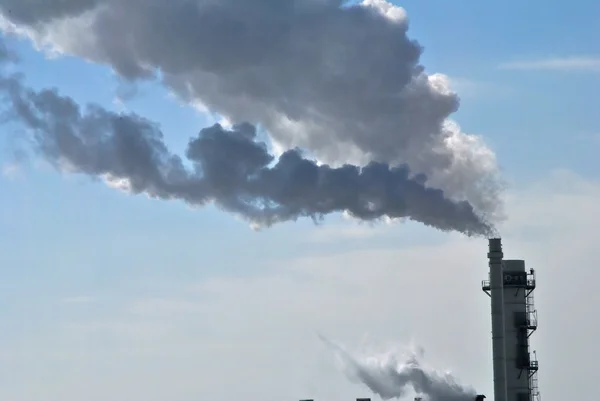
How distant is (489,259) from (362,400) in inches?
880

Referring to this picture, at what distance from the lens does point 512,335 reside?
113562mm

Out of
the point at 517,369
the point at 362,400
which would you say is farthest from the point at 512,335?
the point at 362,400

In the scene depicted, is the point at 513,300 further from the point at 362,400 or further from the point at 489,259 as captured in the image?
the point at 362,400

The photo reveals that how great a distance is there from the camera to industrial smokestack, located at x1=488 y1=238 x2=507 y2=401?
4338 inches

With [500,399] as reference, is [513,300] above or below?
above

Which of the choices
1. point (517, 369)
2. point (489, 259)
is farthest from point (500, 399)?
point (489, 259)

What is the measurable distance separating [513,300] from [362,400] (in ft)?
67.0

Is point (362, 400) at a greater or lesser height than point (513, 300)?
lesser

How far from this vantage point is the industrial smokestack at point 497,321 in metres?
110

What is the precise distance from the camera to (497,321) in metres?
110

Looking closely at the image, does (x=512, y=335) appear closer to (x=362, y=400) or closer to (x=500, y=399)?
(x=500, y=399)

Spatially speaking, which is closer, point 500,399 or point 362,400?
point 500,399

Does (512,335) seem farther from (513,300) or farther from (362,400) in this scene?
(362,400)

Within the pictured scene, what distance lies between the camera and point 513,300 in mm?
114750
